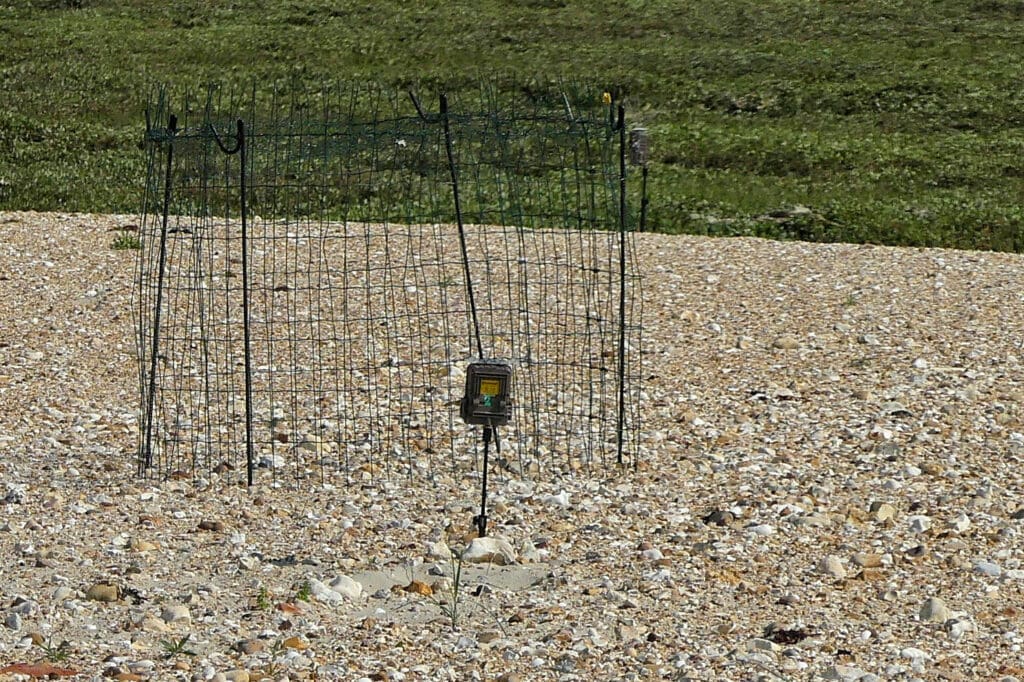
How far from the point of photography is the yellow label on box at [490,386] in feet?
20.7

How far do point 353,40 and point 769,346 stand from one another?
23.8 meters

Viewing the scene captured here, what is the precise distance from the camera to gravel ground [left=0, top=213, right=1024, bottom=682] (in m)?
5.30

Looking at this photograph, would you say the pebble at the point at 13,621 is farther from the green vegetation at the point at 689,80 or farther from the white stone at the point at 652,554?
the green vegetation at the point at 689,80

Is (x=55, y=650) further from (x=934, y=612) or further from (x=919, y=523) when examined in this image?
(x=919, y=523)

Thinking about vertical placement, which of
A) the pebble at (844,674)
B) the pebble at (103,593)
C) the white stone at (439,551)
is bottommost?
the pebble at (844,674)

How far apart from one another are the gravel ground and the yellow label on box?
694 millimetres

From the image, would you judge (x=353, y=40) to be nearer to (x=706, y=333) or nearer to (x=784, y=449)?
(x=706, y=333)

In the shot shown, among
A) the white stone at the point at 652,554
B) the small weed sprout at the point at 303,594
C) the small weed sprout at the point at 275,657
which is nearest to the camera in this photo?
the small weed sprout at the point at 275,657

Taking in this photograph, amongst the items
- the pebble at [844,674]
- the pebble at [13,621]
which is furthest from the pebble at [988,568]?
the pebble at [13,621]

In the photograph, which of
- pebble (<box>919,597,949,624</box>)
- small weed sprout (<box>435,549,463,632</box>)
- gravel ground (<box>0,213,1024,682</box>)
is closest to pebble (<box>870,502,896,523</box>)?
gravel ground (<box>0,213,1024,682</box>)

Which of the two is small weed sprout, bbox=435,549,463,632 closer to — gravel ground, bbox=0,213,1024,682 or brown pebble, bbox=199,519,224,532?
gravel ground, bbox=0,213,1024,682

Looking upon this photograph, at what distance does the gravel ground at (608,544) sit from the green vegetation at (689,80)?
7.72 metres

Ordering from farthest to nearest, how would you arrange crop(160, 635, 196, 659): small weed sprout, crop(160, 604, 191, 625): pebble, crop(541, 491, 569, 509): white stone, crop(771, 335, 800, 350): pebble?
crop(771, 335, 800, 350): pebble < crop(541, 491, 569, 509): white stone < crop(160, 604, 191, 625): pebble < crop(160, 635, 196, 659): small weed sprout

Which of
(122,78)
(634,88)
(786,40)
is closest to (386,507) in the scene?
(634,88)
